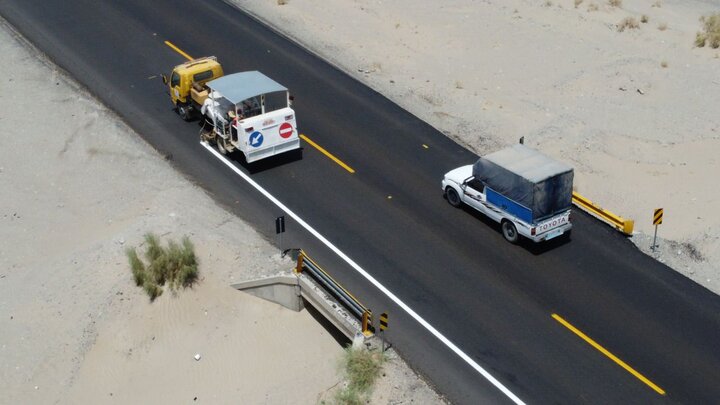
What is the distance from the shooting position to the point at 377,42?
35688 mm

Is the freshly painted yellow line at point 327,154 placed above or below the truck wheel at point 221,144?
below

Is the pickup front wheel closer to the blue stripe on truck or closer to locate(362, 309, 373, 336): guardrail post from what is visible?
the blue stripe on truck

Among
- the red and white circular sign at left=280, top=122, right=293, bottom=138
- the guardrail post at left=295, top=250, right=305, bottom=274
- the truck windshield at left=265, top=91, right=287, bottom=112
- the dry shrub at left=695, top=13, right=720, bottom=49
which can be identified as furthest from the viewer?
the dry shrub at left=695, top=13, right=720, bottom=49

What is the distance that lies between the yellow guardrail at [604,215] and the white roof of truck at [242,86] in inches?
386

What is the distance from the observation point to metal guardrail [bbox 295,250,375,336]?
20.1m

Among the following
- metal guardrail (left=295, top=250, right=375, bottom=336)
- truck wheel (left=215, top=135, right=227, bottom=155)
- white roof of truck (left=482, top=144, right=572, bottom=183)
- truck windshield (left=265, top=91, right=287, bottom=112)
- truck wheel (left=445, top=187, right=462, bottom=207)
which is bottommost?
metal guardrail (left=295, top=250, right=375, bottom=336)

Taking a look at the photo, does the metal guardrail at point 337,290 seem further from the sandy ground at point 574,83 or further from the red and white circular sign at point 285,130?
→ the sandy ground at point 574,83

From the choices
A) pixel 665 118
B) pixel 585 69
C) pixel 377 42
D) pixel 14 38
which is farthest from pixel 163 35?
pixel 665 118

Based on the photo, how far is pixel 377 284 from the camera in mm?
21969

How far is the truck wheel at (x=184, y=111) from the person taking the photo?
29.3 meters

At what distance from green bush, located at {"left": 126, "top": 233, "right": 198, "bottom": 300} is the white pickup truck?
27.2 ft

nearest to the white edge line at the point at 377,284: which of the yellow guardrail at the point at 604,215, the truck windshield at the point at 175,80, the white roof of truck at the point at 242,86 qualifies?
the white roof of truck at the point at 242,86

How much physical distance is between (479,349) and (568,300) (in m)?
3.17

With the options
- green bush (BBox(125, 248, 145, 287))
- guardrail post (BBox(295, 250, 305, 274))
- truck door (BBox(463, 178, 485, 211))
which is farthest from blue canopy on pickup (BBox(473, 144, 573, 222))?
green bush (BBox(125, 248, 145, 287))
